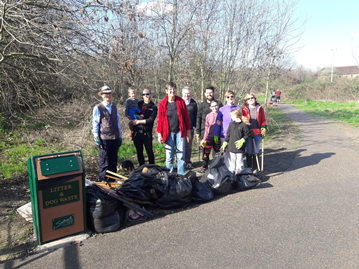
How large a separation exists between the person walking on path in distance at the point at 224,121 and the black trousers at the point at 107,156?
2.30 meters

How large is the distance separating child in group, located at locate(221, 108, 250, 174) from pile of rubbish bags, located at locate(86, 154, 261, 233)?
56 cm

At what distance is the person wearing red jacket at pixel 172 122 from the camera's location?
17.7 ft

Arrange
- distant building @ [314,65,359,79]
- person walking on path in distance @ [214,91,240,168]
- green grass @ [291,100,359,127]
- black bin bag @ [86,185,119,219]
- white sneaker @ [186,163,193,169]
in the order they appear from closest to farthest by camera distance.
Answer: black bin bag @ [86,185,119,219] → person walking on path in distance @ [214,91,240,168] → white sneaker @ [186,163,193,169] → green grass @ [291,100,359,127] → distant building @ [314,65,359,79]

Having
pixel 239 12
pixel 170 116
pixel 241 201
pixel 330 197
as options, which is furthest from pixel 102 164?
pixel 239 12

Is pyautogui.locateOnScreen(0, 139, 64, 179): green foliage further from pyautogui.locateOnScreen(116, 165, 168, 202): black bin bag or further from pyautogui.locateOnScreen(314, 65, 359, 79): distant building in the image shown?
→ pyautogui.locateOnScreen(314, 65, 359, 79): distant building

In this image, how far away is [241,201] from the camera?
458 centimetres

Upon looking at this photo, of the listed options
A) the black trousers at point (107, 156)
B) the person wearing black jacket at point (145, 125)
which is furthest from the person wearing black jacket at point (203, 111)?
the black trousers at point (107, 156)

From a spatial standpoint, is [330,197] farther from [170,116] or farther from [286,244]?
[170,116]

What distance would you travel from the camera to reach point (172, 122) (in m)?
5.42

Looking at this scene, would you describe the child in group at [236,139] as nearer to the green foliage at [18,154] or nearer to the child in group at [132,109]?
the child in group at [132,109]

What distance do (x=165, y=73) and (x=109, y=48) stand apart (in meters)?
5.41

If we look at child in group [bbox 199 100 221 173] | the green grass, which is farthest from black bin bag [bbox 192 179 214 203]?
the green grass

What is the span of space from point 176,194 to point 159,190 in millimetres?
283

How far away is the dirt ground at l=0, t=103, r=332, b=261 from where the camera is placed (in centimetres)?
326
